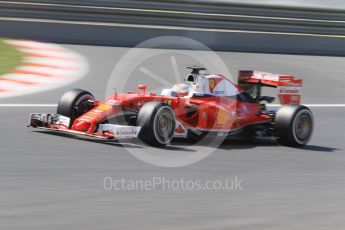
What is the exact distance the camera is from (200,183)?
7.00 meters

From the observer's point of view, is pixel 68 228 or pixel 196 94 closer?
pixel 68 228

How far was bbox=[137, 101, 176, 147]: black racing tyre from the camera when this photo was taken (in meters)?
8.32

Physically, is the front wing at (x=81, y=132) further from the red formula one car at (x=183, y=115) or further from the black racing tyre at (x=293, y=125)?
the black racing tyre at (x=293, y=125)

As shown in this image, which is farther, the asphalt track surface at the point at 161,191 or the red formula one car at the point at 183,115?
the red formula one car at the point at 183,115

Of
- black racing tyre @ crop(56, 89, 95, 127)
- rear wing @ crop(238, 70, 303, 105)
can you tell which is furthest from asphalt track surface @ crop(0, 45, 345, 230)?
rear wing @ crop(238, 70, 303, 105)

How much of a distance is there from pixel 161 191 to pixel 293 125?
3.23 meters

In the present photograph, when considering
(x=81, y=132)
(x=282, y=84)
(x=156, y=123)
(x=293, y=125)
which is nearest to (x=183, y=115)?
(x=156, y=123)

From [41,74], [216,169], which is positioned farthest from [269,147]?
[41,74]

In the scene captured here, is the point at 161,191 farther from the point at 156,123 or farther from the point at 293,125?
the point at 293,125

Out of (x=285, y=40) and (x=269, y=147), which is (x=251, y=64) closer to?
(x=285, y=40)

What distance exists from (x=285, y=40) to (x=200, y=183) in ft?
37.9

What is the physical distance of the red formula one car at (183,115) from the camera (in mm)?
8469

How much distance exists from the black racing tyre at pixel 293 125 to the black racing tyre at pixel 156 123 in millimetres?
1554

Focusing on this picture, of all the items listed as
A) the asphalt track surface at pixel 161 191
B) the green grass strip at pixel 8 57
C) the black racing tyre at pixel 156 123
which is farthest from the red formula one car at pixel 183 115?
the green grass strip at pixel 8 57
